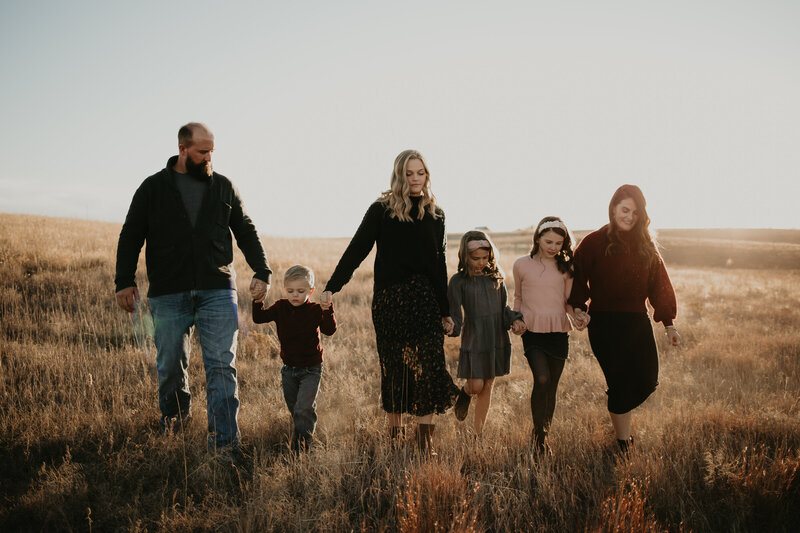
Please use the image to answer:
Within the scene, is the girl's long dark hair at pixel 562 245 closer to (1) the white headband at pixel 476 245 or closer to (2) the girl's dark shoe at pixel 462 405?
(1) the white headband at pixel 476 245

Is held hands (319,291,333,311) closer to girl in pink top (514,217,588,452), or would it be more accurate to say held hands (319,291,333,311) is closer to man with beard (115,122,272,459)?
man with beard (115,122,272,459)

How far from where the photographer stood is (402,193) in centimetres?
348

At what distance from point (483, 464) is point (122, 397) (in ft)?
12.0

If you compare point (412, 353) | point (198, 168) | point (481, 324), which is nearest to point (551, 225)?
point (481, 324)

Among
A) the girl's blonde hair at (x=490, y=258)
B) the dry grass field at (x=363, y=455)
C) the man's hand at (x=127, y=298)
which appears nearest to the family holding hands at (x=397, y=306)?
the man's hand at (x=127, y=298)

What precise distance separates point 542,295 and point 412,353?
4.37ft

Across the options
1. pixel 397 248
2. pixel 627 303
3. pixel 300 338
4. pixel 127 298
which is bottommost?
pixel 300 338

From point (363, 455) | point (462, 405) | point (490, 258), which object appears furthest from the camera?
point (490, 258)

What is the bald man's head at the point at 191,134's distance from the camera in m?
3.50

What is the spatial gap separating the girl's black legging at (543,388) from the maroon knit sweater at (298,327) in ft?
5.95

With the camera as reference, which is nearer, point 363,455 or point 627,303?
point 363,455

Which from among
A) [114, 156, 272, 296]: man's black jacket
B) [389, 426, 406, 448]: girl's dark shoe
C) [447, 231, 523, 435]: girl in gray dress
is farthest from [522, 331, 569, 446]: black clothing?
[114, 156, 272, 296]: man's black jacket

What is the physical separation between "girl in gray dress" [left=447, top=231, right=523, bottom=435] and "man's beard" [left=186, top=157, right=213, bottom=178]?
238 centimetres

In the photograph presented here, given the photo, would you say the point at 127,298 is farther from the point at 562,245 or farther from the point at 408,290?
the point at 562,245
